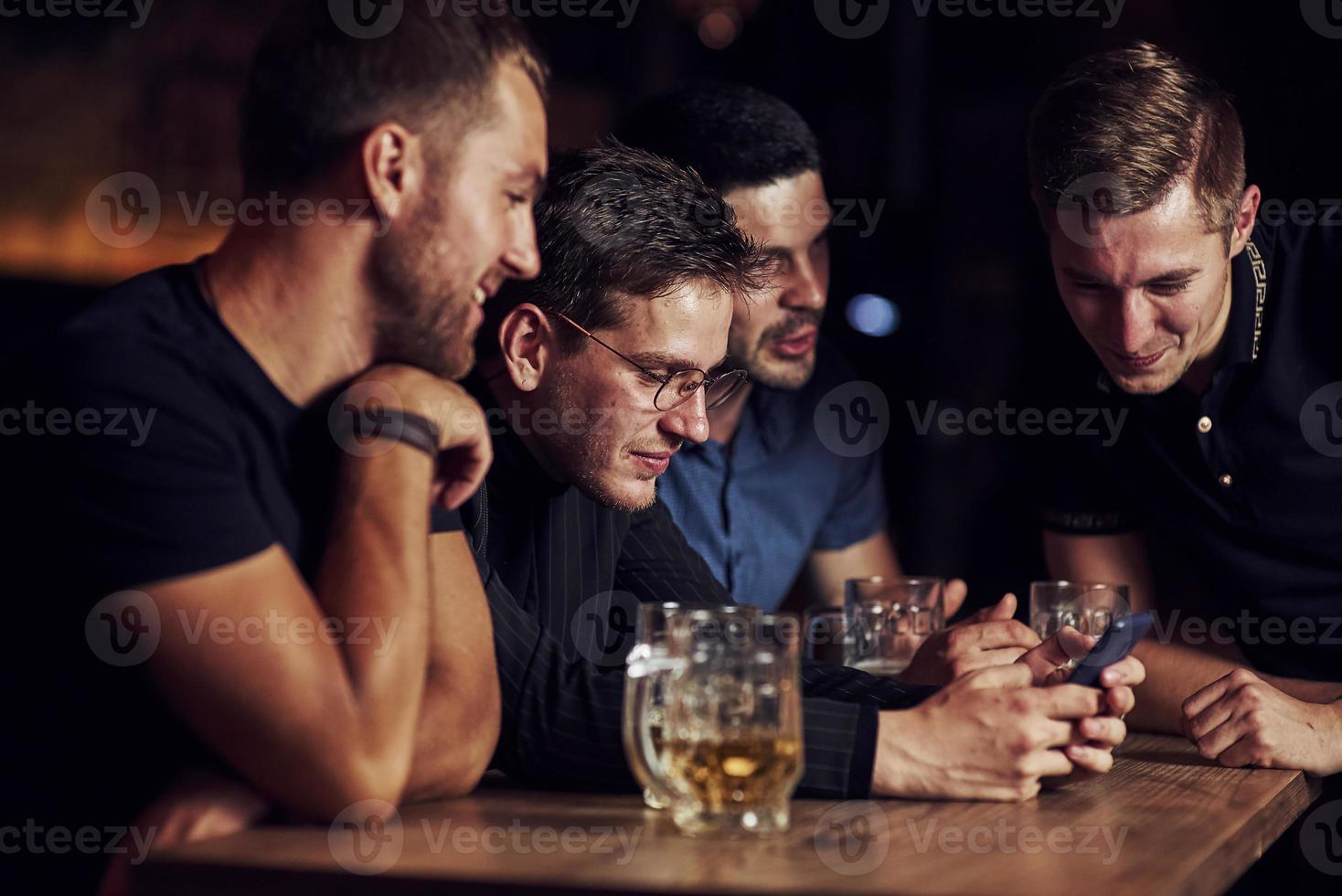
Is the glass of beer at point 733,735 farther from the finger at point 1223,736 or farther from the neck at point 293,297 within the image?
the finger at point 1223,736

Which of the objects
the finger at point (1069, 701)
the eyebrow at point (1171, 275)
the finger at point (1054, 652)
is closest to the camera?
the finger at point (1069, 701)

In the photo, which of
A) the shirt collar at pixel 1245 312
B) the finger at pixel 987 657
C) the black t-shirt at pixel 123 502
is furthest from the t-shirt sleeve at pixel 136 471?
the shirt collar at pixel 1245 312

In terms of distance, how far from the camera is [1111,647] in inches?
62.1

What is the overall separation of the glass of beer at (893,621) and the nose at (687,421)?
0.39 m

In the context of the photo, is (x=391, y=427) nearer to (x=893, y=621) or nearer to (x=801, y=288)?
(x=893, y=621)

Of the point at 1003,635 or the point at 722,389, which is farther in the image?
the point at 722,389

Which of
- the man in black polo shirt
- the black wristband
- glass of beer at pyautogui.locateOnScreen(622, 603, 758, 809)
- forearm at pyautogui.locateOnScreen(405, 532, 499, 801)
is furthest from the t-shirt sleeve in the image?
the man in black polo shirt

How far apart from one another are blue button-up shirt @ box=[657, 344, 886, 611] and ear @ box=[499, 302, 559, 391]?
0.82 metres

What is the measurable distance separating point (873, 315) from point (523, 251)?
13.6 feet

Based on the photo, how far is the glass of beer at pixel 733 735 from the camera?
4.33 ft

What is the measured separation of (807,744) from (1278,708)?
68cm

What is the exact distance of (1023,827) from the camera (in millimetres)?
1397

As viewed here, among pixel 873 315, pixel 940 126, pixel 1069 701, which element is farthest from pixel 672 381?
pixel 940 126

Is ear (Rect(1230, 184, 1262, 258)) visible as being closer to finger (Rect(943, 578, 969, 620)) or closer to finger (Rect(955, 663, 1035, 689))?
finger (Rect(943, 578, 969, 620))
